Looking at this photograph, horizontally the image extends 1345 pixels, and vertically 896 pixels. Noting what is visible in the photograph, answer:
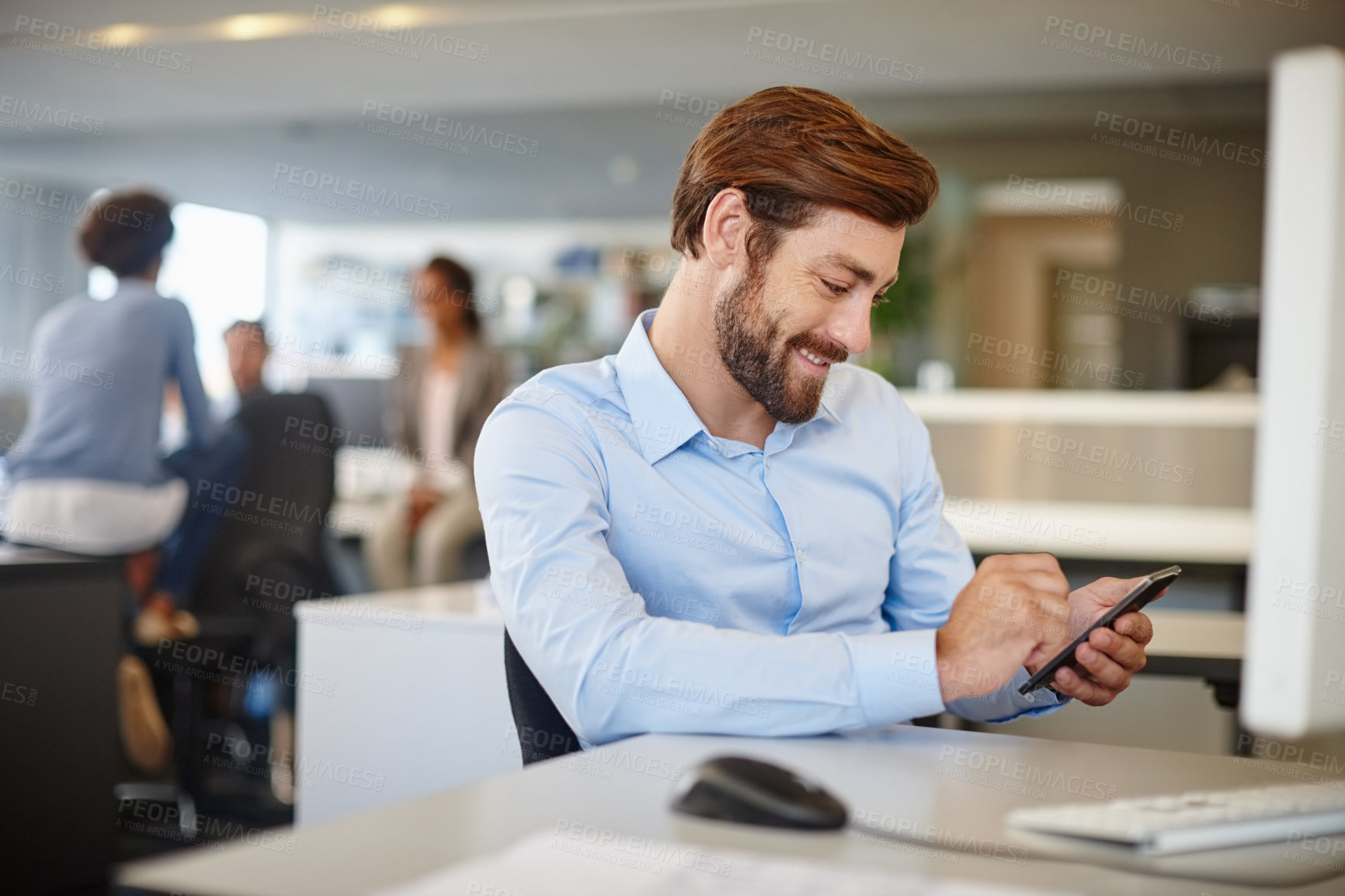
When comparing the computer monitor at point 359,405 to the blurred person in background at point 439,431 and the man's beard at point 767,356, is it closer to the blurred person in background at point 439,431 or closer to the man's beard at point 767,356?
the blurred person in background at point 439,431

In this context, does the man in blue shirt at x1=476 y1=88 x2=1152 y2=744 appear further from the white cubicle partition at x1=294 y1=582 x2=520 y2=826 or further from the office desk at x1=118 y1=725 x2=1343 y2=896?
the white cubicle partition at x1=294 y1=582 x2=520 y2=826

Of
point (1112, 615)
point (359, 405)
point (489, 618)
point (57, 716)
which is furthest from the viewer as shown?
point (359, 405)

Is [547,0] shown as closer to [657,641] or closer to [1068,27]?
[1068,27]

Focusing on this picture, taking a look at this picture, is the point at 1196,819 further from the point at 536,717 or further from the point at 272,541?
the point at 272,541

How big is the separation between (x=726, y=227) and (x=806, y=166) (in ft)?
0.43

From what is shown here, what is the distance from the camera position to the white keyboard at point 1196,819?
839mm

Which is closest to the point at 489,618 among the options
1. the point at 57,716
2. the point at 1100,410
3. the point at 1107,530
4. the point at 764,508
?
the point at 764,508

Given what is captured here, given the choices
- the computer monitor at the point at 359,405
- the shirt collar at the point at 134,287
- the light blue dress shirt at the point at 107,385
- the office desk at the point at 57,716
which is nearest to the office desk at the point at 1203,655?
the office desk at the point at 57,716

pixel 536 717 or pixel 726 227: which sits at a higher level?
pixel 726 227

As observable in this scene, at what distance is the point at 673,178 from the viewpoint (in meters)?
9.12

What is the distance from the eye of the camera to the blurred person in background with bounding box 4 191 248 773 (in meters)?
3.31

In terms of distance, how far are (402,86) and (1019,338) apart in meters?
4.82

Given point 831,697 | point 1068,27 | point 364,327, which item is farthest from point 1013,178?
point 831,697

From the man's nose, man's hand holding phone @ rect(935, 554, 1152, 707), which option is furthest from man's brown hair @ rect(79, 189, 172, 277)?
man's hand holding phone @ rect(935, 554, 1152, 707)
